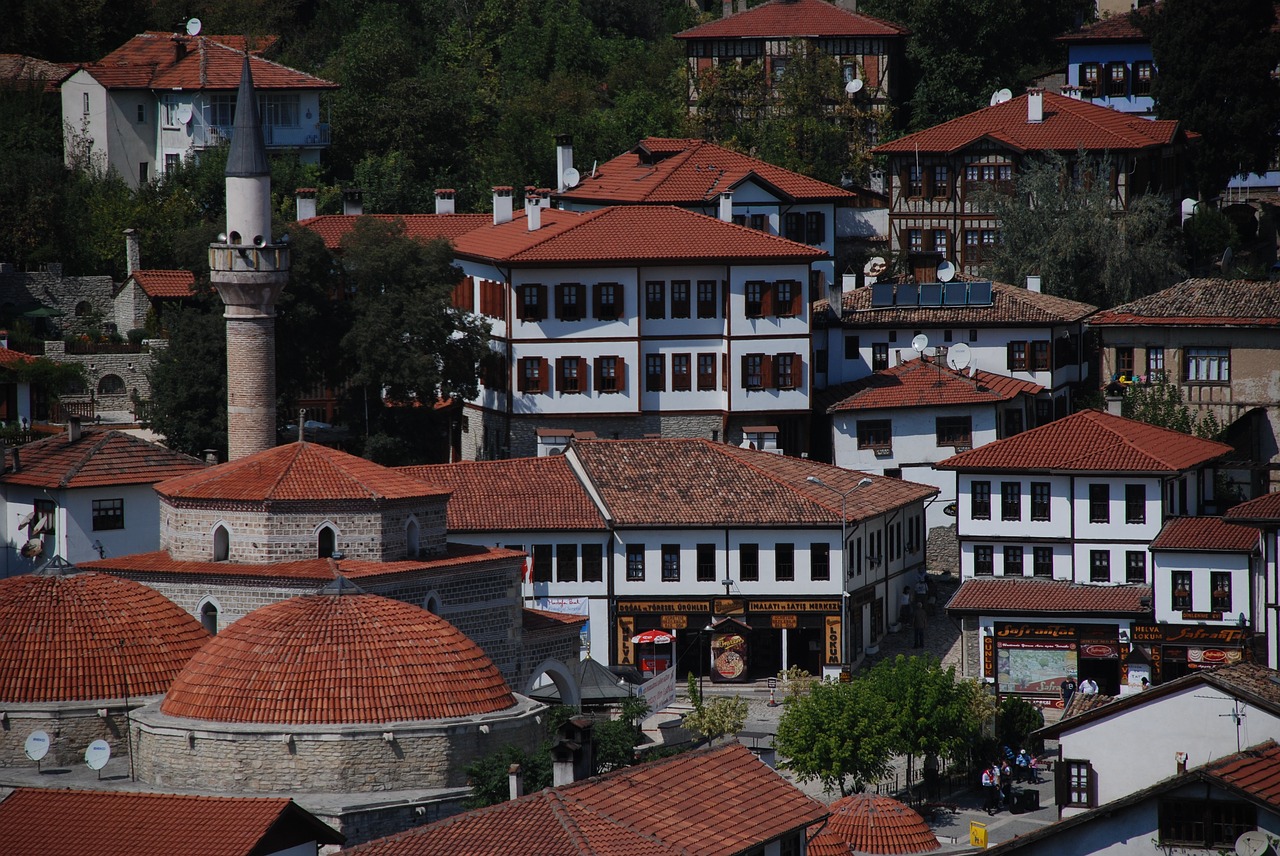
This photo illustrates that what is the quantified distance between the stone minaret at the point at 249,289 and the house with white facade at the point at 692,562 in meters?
5.11

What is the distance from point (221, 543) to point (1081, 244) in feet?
119

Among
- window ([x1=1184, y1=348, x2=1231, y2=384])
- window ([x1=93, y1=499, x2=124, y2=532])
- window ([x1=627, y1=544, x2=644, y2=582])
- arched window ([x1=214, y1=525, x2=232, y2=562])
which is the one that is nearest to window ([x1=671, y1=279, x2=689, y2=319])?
window ([x1=627, y1=544, x2=644, y2=582])

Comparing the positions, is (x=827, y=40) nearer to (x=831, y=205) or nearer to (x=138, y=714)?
(x=831, y=205)

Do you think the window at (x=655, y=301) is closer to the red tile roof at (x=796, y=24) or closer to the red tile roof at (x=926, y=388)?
the red tile roof at (x=926, y=388)

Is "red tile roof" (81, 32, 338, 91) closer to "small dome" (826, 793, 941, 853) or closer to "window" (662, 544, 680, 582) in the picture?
"window" (662, 544, 680, 582)

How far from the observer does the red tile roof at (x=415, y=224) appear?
76250 millimetres

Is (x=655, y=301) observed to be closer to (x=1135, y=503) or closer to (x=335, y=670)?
(x=1135, y=503)

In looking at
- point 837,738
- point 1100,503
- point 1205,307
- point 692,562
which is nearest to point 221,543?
point 837,738

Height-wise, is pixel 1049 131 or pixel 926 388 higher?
pixel 1049 131

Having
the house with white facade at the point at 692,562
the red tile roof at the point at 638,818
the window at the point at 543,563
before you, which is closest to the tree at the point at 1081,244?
the house with white facade at the point at 692,562

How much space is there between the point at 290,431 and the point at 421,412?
3.68 m

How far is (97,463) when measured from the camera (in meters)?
59.0

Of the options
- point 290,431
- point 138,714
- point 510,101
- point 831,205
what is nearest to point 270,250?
point 290,431

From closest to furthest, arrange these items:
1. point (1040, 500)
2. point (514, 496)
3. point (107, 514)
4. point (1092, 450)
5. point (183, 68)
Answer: point (107, 514), point (514, 496), point (1040, 500), point (1092, 450), point (183, 68)
